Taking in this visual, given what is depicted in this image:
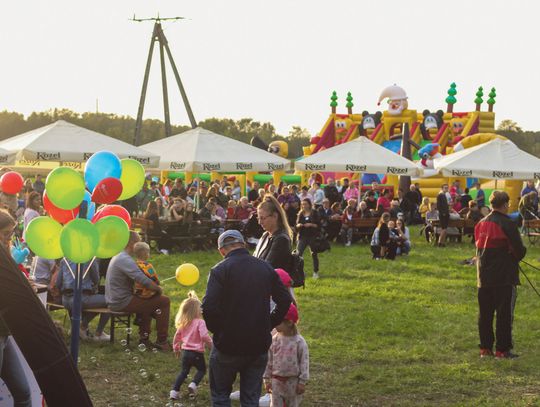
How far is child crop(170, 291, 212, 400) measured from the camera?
7.24 metres

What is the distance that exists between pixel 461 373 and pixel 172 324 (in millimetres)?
3585

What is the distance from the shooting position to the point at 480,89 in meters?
Result: 35.3

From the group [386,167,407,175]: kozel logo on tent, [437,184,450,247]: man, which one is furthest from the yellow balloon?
[386,167,407,175]: kozel logo on tent

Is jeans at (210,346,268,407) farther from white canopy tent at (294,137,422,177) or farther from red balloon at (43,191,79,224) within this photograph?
white canopy tent at (294,137,422,177)

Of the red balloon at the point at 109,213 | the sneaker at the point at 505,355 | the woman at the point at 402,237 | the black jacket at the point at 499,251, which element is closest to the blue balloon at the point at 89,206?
the red balloon at the point at 109,213

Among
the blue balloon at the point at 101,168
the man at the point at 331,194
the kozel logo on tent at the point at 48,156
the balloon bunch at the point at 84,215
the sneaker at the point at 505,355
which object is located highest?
the kozel logo on tent at the point at 48,156

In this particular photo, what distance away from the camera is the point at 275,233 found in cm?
688

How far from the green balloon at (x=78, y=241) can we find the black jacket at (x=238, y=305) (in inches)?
52.7

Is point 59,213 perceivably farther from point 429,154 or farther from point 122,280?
point 429,154

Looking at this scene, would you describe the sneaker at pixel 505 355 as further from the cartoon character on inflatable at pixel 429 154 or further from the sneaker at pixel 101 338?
the cartoon character on inflatable at pixel 429 154

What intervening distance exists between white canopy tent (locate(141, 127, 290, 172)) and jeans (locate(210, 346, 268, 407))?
41.6ft

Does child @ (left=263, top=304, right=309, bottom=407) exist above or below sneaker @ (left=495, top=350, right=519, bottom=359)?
above

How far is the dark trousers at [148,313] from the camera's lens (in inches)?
356

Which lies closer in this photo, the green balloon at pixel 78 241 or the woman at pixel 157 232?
the green balloon at pixel 78 241
